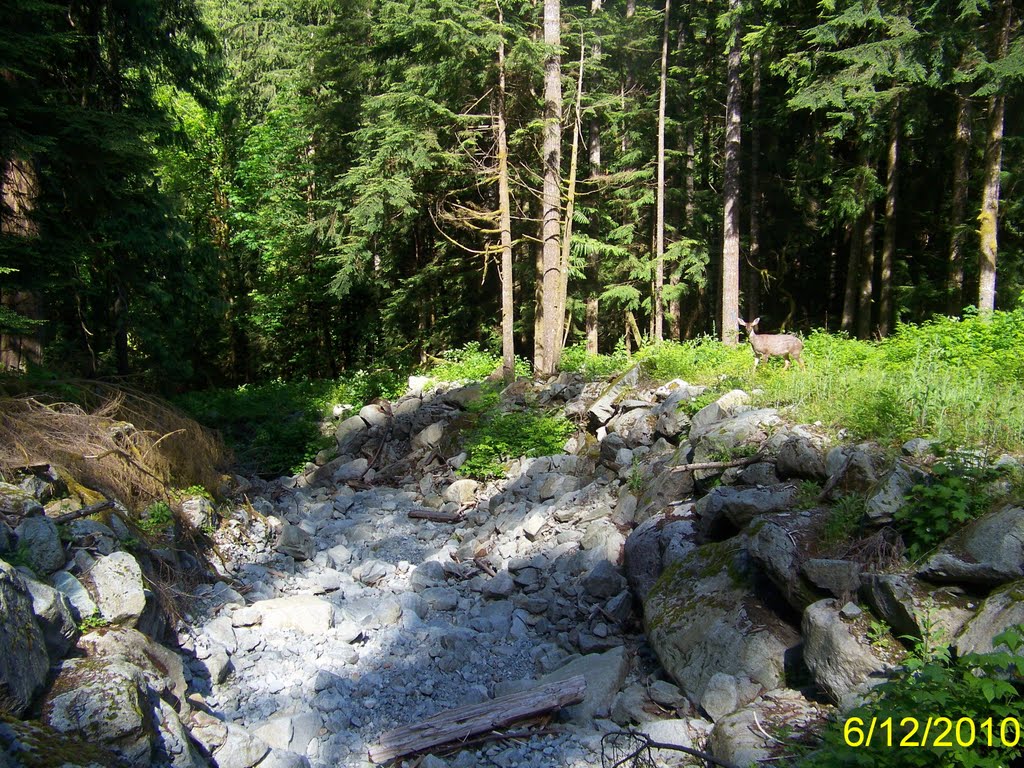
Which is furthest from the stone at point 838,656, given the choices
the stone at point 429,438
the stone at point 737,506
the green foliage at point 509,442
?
the stone at point 429,438

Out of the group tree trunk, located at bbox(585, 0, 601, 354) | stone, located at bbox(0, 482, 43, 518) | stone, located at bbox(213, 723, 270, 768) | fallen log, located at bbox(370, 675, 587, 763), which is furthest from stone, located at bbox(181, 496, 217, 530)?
tree trunk, located at bbox(585, 0, 601, 354)

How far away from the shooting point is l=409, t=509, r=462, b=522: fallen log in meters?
9.73

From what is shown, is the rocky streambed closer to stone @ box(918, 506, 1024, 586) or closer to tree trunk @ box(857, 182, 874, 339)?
stone @ box(918, 506, 1024, 586)

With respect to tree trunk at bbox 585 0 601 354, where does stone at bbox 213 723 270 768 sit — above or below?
below

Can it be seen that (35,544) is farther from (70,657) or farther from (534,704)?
(534,704)

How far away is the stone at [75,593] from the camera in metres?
4.50

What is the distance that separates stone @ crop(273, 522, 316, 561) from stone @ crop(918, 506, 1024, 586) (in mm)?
6537

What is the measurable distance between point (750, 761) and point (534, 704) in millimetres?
1708

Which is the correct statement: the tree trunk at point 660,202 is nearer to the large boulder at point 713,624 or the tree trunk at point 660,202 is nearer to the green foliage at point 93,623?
the large boulder at point 713,624

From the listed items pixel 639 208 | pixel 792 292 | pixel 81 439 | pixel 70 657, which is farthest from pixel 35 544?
pixel 792 292

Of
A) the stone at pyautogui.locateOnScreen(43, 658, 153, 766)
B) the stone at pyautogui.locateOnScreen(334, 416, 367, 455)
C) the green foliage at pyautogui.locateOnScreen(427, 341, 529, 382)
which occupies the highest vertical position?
the green foliage at pyautogui.locateOnScreen(427, 341, 529, 382)

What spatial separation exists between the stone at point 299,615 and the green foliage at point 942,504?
4881mm

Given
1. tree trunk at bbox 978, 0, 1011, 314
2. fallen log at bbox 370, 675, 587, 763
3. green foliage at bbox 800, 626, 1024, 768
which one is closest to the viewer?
green foliage at bbox 800, 626, 1024, 768

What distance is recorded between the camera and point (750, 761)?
3771 millimetres
